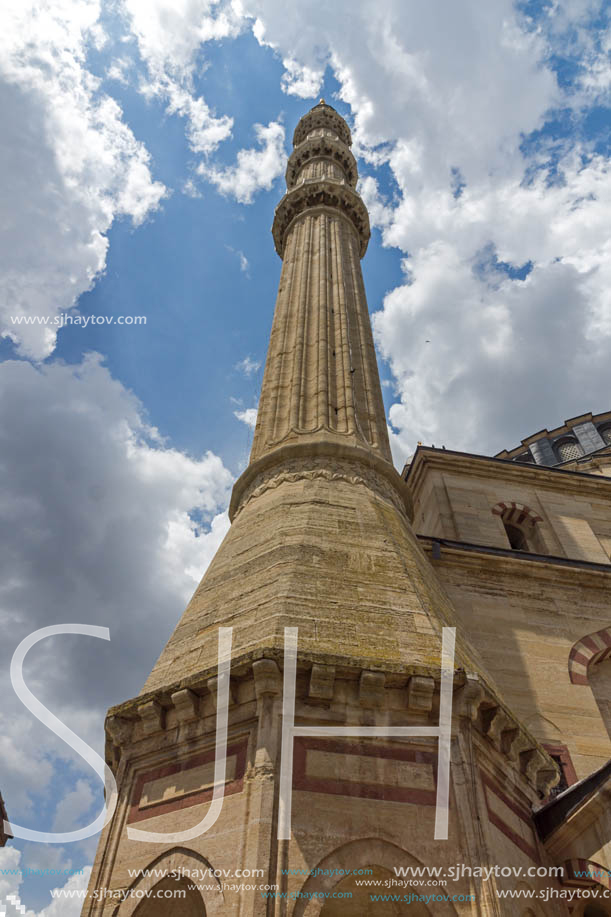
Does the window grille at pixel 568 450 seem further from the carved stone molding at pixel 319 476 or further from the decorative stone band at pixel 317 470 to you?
the carved stone molding at pixel 319 476

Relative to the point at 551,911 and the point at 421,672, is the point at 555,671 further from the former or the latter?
the point at 421,672

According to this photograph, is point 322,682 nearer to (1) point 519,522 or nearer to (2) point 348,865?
(2) point 348,865

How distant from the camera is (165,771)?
6.06 meters

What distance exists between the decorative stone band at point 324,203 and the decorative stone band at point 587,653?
12.3 meters

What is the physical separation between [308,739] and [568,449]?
24714mm

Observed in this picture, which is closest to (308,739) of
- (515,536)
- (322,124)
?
(515,536)

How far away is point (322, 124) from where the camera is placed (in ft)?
75.9

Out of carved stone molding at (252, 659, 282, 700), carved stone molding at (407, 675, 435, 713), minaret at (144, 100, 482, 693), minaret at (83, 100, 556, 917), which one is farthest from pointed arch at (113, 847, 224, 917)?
carved stone molding at (407, 675, 435, 713)

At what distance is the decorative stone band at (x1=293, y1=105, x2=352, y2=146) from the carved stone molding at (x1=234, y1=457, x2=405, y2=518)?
16508 millimetres

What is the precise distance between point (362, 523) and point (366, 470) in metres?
1.76

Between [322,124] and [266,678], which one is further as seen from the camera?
[322,124]

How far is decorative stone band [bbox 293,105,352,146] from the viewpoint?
23109mm

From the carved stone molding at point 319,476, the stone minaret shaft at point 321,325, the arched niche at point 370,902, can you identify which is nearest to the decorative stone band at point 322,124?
the stone minaret shaft at point 321,325

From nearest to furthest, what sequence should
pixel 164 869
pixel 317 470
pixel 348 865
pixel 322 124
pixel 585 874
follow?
pixel 348 865, pixel 164 869, pixel 585 874, pixel 317 470, pixel 322 124
